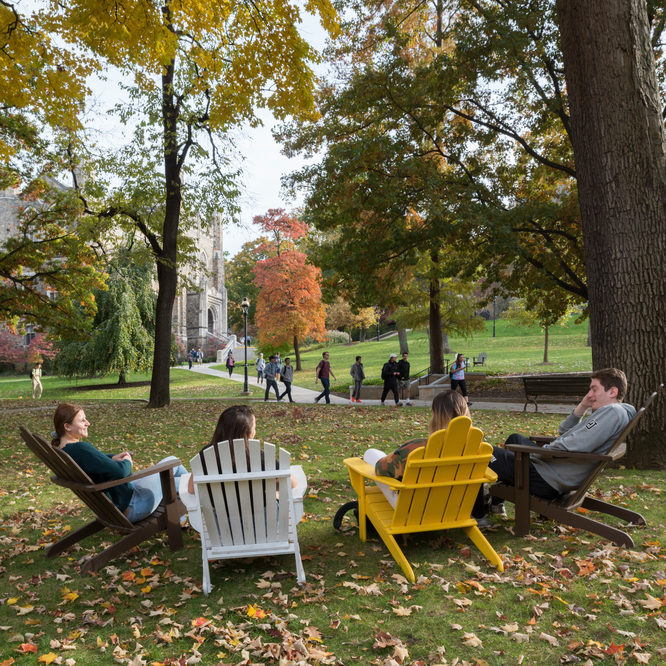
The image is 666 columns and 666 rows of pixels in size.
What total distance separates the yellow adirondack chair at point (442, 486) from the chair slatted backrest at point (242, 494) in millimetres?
779

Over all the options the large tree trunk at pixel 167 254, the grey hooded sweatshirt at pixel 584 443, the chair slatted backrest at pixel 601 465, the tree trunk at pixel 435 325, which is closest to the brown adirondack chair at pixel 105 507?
the grey hooded sweatshirt at pixel 584 443

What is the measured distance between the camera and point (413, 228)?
12609 mm

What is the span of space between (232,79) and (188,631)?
839cm

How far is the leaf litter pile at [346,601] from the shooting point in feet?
9.16

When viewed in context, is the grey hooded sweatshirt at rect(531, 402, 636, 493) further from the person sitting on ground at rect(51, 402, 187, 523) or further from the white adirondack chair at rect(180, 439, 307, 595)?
the person sitting on ground at rect(51, 402, 187, 523)

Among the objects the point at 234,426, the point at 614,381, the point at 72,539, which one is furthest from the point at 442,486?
the point at 72,539

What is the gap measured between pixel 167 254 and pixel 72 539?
11.6m

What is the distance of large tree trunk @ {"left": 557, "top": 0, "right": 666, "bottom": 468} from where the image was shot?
6055 millimetres

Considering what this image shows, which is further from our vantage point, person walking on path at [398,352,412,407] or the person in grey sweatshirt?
person walking on path at [398,352,412,407]

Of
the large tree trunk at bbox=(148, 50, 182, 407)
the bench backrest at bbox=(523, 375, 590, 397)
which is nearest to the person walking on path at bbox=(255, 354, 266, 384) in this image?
the large tree trunk at bbox=(148, 50, 182, 407)

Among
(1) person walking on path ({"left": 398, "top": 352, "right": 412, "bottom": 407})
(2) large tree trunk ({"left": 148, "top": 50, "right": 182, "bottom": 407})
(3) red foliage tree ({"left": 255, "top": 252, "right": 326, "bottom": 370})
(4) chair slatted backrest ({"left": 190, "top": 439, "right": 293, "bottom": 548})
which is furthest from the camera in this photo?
(3) red foliage tree ({"left": 255, "top": 252, "right": 326, "bottom": 370})

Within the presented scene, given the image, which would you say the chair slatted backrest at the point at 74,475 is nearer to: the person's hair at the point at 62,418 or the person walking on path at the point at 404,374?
the person's hair at the point at 62,418

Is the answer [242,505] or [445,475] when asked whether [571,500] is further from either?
[242,505]

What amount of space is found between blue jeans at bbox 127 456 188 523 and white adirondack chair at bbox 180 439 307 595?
67 centimetres
